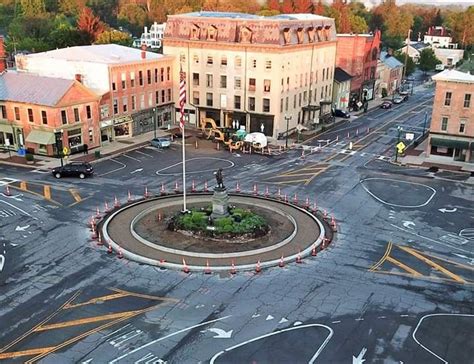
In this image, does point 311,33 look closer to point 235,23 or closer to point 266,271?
point 235,23

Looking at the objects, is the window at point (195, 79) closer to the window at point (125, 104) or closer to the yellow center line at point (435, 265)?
the window at point (125, 104)

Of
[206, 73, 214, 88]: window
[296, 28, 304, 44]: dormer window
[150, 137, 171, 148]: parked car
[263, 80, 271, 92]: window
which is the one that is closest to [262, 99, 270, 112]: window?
[263, 80, 271, 92]: window

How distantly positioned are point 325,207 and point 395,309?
1781 cm

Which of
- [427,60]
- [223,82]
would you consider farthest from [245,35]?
[427,60]

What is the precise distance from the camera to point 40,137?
60.5m

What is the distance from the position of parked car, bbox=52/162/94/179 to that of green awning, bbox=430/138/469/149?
134 feet

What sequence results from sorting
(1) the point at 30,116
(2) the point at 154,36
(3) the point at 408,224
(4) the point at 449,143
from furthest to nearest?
(2) the point at 154,36 < (4) the point at 449,143 < (1) the point at 30,116 < (3) the point at 408,224

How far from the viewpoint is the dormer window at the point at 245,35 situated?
74.8 meters

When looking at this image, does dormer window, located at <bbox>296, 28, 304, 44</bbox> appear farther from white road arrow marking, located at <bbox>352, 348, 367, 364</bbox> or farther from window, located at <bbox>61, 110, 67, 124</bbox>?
white road arrow marking, located at <bbox>352, 348, 367, 364</bbox>

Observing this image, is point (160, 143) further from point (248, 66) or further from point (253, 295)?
point (253, 295)

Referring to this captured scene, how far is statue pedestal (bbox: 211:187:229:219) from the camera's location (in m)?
40.5

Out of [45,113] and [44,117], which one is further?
[44,117]

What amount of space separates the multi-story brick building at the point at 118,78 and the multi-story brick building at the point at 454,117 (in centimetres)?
3849

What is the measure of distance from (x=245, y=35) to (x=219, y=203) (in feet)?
136
